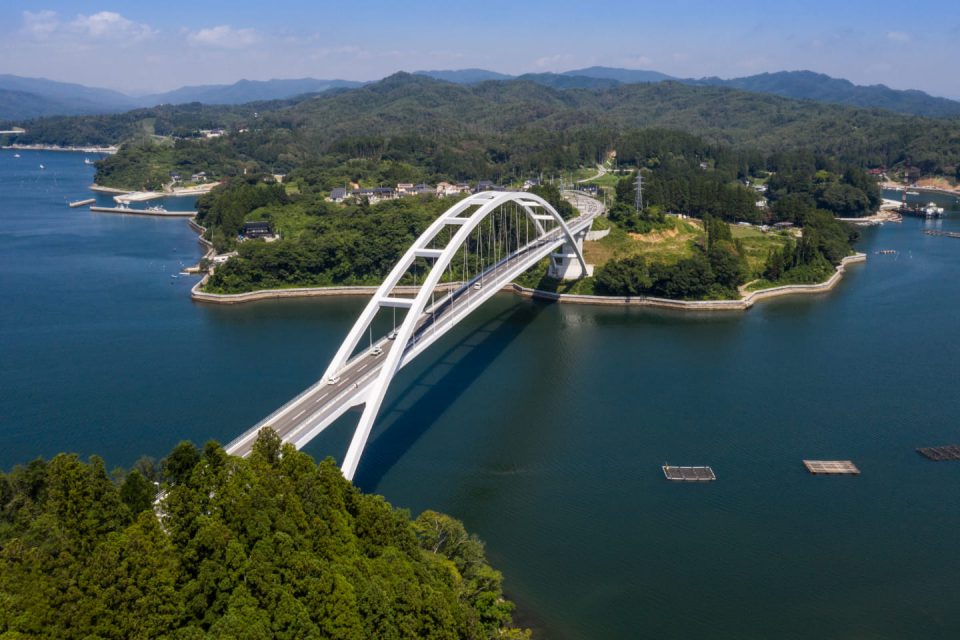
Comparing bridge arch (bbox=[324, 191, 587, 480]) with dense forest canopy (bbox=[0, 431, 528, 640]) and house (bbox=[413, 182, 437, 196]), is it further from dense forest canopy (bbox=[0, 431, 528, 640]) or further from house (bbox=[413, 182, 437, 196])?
house (bbox=[413, 182, 437, 196])

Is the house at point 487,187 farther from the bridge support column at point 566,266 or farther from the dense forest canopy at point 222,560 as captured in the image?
the dense forest canopy at point 222,560

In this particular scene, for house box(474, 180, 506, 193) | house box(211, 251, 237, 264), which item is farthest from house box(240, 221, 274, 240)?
house box(474, 180, 506, 193)

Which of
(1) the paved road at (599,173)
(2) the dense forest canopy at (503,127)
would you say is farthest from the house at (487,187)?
(1) the paved road at (599,173)

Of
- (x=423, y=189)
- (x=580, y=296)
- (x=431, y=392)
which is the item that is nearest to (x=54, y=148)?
(x=423, y=189)

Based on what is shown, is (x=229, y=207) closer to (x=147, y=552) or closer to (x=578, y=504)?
(x=578, y=504)

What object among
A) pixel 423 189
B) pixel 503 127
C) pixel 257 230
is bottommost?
pixel 257 230

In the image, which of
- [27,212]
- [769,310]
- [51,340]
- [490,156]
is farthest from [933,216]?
[27,212]

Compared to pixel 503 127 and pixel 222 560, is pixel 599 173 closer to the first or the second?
pixel 503 127
